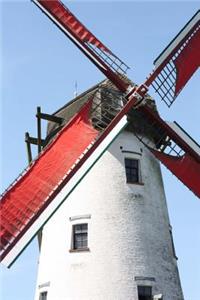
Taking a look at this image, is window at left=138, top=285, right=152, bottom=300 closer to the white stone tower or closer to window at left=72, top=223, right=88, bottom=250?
the white stone tower

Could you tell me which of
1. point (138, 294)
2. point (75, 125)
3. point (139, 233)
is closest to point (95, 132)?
point (75, 125)

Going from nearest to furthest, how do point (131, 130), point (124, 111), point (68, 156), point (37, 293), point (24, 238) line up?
1. point (24, 238)
2. point (68, 156)
3. point (124, 111)
4. point (37, 293)
5. point (131, 130)

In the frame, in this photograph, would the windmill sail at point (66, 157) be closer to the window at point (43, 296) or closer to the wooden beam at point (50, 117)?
the wooden beam at point (50, 117)

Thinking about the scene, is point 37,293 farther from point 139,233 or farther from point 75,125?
point 75,125

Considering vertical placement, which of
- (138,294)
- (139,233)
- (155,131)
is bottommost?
(138,294)

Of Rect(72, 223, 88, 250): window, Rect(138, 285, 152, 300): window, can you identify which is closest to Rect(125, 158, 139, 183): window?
Rect(72, 223, 88, 250): window

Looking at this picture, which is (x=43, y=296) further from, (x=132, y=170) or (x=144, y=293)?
(x=132, y=170)

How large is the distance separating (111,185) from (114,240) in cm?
187

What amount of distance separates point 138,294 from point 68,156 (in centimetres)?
462

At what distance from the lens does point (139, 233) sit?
16641mm

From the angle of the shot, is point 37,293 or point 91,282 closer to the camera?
point 91,282

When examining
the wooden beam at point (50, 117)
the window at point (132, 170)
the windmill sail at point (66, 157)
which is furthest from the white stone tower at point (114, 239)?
the wooden beam at point (50, 117)

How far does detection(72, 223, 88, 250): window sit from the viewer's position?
16531 millimetres

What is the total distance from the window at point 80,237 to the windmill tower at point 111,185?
32mm
